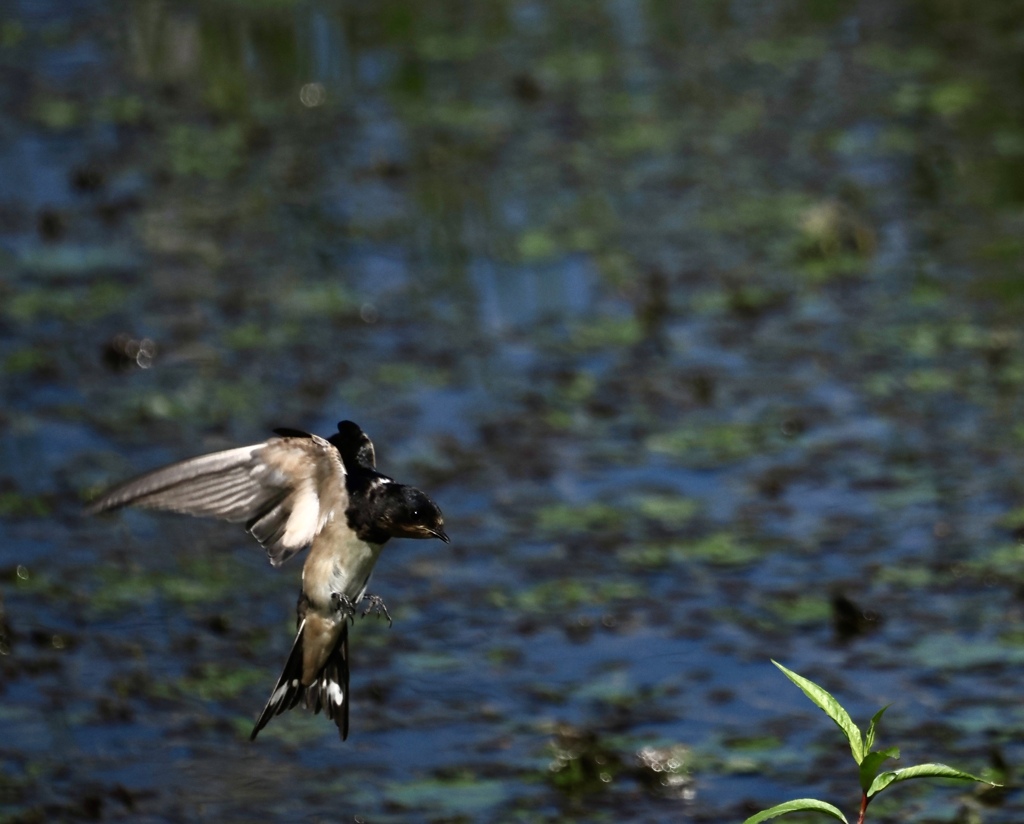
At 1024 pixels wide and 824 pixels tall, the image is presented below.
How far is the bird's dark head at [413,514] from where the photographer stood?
3707mm

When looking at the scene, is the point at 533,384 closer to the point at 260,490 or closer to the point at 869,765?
the point at 260,490

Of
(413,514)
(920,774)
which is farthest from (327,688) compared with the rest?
(920,774)

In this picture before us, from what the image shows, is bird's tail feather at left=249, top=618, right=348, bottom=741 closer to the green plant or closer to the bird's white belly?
the bird's white belly

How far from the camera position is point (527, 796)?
592 centimetres

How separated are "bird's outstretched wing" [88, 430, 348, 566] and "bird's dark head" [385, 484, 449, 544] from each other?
0.24m

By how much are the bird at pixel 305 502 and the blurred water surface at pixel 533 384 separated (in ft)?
6.16

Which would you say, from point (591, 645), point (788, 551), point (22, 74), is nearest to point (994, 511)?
point (788, 551)

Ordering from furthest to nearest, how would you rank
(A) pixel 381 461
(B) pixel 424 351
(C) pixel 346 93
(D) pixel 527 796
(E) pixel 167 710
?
(C) pixel 346 93, (B) pixel 424 351, (A) pixel 381 461, (E) pixel 167 710, (D) pixel 527 796

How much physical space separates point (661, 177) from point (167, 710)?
525 cm

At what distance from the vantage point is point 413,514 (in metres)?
3.71

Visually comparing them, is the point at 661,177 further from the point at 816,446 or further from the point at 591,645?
the point at 591,645

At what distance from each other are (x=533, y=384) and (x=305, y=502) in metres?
4.56

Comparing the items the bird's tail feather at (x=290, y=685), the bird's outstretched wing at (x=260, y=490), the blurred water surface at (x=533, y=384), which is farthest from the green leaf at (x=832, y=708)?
the blurred water surface at (x=533, y=384)

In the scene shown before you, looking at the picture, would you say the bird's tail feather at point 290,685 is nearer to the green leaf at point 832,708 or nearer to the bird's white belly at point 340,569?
the bird's white belly at point 340,569
